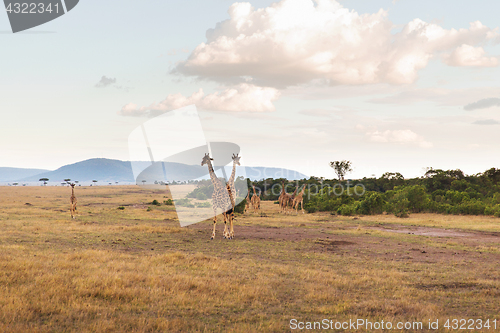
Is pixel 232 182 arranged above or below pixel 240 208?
above

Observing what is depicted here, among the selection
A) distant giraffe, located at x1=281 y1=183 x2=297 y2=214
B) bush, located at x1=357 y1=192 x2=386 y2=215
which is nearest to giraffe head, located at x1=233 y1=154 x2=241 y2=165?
distant giraffe, located at x1=281 y1=183 x2=297 y2=214

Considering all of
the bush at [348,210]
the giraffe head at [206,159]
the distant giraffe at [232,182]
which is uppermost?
the giraffe head at [206,159]

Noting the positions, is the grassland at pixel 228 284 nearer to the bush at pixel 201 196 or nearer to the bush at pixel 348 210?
the bush at pixel 348 210

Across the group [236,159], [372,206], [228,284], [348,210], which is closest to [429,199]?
[372,206]

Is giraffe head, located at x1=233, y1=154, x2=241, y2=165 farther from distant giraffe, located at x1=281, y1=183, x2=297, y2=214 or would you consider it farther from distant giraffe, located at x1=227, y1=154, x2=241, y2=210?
distant giraffe, located at x1=281, y1=183, x2=297, y2=214

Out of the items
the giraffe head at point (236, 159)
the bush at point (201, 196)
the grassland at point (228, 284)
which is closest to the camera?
the grassland at point (228, 284)

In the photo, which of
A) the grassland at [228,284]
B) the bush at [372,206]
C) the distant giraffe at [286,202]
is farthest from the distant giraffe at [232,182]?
the bush at [372,206]

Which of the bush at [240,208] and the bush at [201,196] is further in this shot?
the bush at [201,196]

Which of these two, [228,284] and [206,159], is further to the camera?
[206,159]

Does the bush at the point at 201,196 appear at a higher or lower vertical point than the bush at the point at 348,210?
higher

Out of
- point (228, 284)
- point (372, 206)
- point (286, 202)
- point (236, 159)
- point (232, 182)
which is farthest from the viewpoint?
point (286, 202)

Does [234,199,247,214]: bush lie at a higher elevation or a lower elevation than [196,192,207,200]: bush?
lower

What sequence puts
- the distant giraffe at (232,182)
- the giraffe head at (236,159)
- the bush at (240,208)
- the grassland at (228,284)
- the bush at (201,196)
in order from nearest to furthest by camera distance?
the grassland at (228,284) < the distant giraffe at (232,182) < the giraffe head at (236,159) < the bush at (240,208) < the bush at (201,196)

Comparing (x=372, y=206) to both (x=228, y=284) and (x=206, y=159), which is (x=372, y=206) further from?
(x=228, y=284)
